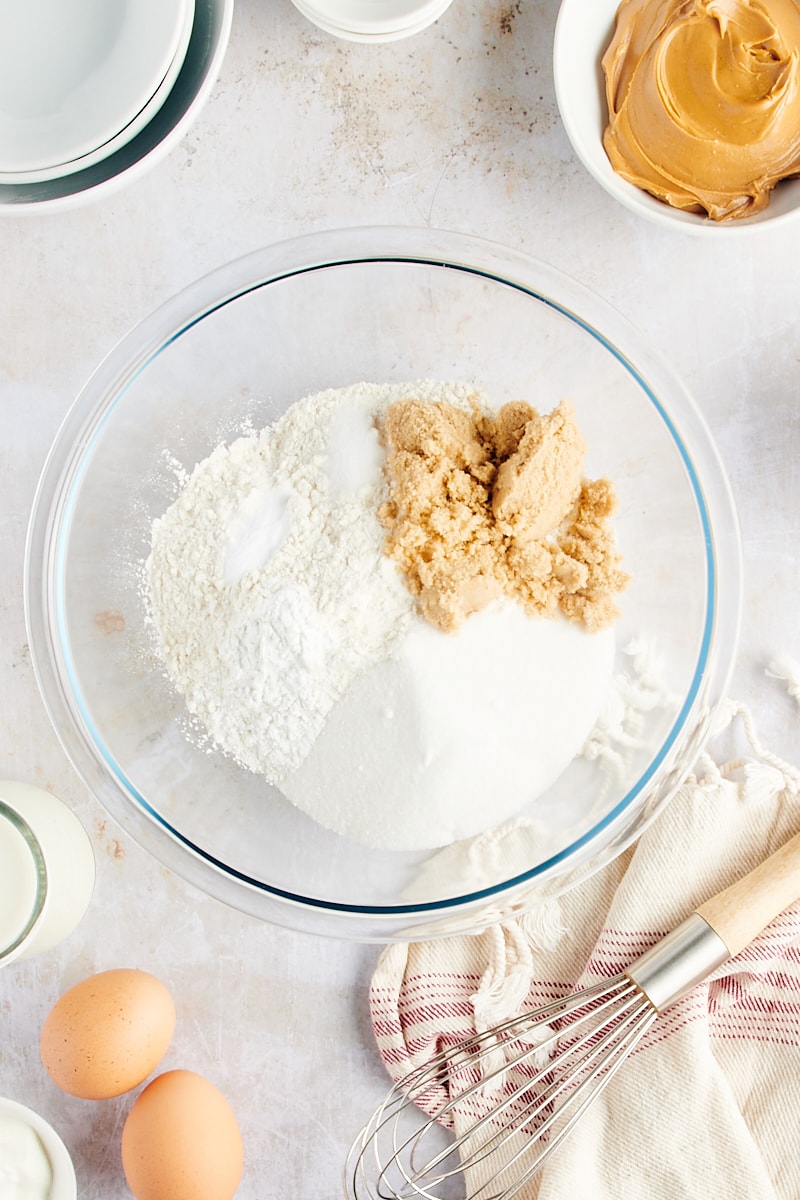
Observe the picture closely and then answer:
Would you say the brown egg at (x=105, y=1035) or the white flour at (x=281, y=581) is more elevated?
the white flour at (x=281, y=581)

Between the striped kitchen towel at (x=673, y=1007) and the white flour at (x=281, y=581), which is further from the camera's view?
the striped kitchen towel at (x=673, y=1007)

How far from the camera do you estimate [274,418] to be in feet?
3.72

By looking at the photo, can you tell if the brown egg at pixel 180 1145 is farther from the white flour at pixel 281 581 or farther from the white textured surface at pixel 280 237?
the white flour at pixel 281 581

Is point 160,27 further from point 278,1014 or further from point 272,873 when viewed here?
point 278,1014

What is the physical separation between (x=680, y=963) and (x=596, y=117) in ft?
3.12

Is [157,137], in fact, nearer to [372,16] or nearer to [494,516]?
[372,16]

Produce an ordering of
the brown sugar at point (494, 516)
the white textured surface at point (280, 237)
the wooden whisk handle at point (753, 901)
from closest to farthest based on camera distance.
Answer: the brown sugar at point (494, 516)
the wooden whisk handle at point (753, 901)
the white textured surface at point (280, 237)

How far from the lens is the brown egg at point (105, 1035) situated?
1.06 meters

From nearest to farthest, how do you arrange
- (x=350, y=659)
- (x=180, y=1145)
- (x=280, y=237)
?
(x=350, y=659) → (x=180, y=1145) → (x=280, y=237)

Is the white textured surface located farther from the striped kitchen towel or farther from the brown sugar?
the brown sugar

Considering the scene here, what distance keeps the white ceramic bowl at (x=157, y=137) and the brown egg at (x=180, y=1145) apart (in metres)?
1.03

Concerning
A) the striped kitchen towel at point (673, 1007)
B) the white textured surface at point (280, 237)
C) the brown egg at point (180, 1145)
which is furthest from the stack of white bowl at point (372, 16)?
the brown egg at point (180, 1145)

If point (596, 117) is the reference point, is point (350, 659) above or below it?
below

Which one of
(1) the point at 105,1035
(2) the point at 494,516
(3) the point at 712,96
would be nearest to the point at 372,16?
(3) the point at 712,96
